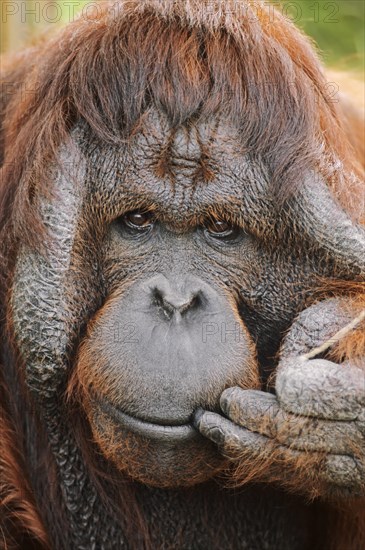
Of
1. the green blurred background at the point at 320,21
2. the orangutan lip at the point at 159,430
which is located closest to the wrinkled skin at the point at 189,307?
the orangutan lip at the point at 159,430

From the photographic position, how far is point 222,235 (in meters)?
2.31

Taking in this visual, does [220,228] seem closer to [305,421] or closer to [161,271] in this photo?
[161,271]

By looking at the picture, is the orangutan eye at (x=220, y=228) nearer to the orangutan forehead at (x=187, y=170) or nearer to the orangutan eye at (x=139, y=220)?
the orangutan forehead at (x=187, y=170)

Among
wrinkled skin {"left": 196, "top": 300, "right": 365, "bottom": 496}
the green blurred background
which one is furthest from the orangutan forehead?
the green blurred background

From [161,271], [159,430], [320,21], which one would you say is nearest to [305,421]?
[159,430]

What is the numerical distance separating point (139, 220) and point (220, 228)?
8.3 inches

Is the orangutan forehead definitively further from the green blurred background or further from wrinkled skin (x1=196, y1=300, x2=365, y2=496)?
the green blurred background

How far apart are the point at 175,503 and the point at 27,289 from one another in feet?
2.56

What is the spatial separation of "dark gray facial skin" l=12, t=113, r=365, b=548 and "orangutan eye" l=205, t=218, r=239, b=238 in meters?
0.01

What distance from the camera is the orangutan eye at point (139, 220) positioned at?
2.30 meters

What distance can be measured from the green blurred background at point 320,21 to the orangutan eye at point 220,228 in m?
2.21

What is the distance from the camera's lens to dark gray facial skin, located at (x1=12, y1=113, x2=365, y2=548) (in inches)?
85.5

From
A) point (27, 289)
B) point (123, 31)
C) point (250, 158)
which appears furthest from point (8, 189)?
point (250, 158)

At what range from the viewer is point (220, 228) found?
2295 millimetres
